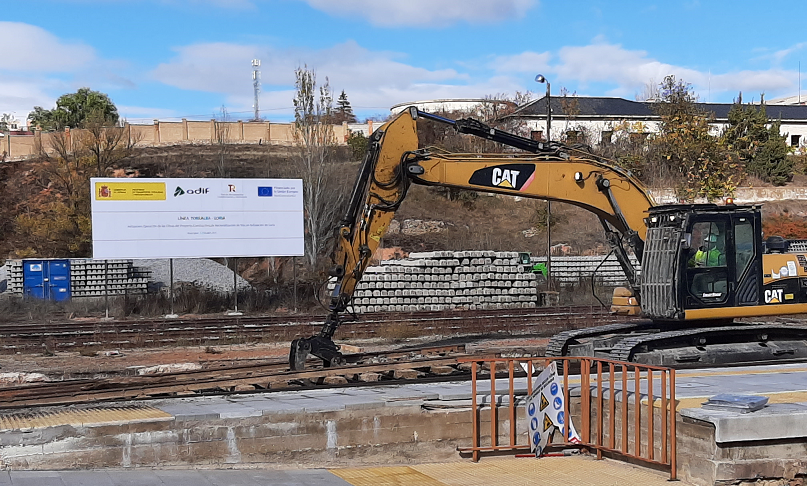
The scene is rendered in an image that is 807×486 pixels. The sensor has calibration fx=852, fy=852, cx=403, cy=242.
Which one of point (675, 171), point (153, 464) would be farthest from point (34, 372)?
point (675, 171)

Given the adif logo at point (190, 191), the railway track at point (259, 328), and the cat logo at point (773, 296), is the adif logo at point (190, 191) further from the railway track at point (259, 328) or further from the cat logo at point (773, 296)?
the cat logo at point (773, 296)

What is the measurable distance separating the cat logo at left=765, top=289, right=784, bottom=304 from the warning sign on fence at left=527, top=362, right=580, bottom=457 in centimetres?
650

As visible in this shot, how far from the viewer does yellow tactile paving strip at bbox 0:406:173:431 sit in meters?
8.46

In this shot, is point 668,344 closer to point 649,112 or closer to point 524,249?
point 524,249

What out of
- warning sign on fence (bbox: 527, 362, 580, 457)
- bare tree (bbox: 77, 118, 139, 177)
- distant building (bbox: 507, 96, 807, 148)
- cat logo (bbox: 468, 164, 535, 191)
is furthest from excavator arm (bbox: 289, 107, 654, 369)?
distant building (bbox: 507, 96, 807, 148)

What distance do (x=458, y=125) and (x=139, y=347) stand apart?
10.9m

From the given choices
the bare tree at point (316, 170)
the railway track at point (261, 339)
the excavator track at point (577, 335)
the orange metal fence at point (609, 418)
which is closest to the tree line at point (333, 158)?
the bare tree at point (316, 170)

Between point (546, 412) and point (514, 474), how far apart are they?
0.94 meters

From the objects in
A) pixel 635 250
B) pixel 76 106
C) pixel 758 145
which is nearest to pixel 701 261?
pixel 635 250

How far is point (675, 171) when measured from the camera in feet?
176

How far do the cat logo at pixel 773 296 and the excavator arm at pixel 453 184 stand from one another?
2.26 m

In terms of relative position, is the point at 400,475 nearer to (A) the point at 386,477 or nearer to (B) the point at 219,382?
(A) the point at 386,477

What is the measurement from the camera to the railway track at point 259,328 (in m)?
21.2

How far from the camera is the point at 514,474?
360 inches
